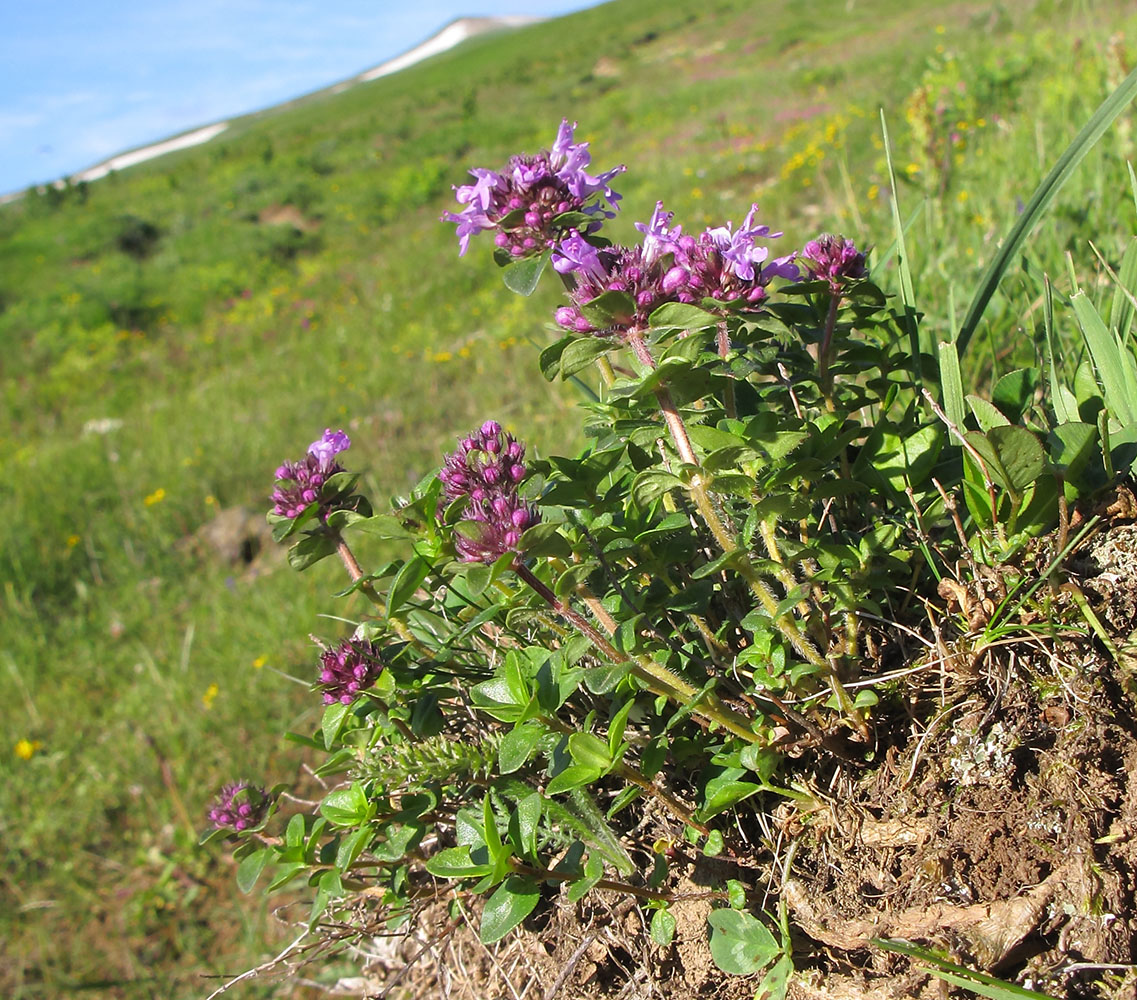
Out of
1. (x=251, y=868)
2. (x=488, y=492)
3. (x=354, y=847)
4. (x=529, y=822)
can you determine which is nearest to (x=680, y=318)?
(x=488, y=492)

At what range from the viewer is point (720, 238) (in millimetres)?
1285

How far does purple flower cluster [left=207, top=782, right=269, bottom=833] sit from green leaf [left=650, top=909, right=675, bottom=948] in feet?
2.65

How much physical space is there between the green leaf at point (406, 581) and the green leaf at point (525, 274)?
439 millimetres

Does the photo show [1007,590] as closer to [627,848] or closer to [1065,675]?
[1065,675]

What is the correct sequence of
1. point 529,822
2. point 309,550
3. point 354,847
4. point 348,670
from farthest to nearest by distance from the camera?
1. point 309,550
2. point 348,670
3. point 354,847
4. point 529,822

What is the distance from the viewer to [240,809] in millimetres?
1632

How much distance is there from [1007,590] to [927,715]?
0.78ft

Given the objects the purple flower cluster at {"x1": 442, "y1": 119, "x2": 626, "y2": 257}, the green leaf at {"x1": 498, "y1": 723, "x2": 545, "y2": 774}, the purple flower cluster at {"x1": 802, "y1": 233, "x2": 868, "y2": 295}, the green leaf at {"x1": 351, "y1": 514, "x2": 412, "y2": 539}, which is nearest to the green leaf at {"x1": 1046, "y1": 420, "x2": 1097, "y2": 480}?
the purple flower cluster at {"x1": 802, "y1": 233, "x2": 868, "y2": 295}

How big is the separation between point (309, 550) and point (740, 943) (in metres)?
1.00

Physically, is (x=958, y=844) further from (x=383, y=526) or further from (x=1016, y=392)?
(x=383, y=526)

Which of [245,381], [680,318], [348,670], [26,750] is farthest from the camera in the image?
[245,381]

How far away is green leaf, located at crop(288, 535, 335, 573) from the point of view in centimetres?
156

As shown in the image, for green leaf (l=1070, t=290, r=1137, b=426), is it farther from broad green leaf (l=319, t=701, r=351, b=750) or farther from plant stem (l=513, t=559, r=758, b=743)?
broad green leaf (l=319, t=701, r=351, b=750)

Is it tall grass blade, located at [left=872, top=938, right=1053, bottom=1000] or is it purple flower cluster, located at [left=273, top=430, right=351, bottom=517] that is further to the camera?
purple flower cluster, located at [left=273, top=430, right=351, bottom=517]
